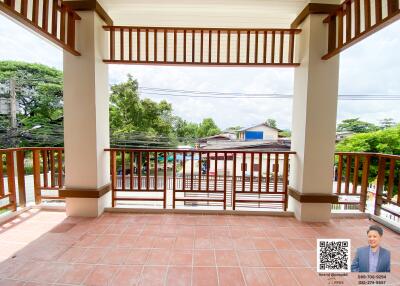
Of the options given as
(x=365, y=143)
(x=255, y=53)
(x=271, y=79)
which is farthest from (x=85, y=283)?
(x=271, y=79)

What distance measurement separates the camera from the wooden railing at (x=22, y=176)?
2857 mm

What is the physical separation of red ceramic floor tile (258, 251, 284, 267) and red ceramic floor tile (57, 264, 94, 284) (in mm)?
1585

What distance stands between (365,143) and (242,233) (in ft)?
43.0

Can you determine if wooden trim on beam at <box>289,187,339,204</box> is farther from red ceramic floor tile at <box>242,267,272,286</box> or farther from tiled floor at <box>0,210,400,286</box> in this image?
red ceramic floor tile at <box>242,267,272,286</box>

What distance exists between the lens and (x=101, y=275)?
66.2 inches

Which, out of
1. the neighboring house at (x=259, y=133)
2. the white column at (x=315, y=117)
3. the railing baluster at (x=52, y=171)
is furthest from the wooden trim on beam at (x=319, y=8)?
the neighboring house at (x=259, y=133)

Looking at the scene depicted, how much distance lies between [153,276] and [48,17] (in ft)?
9.43

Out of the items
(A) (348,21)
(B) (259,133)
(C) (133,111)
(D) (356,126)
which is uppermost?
(A) (348,21)

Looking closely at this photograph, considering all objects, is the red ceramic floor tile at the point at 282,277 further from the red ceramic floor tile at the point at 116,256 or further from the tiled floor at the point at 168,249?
the red ceramic floor tile at the point at 116,256

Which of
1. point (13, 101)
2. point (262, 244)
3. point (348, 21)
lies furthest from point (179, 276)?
point (13, 101)

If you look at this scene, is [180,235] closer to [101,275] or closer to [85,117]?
[101,275]

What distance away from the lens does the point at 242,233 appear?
2.47 meters

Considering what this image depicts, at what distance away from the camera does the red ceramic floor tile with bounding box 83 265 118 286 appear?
1.59 metres

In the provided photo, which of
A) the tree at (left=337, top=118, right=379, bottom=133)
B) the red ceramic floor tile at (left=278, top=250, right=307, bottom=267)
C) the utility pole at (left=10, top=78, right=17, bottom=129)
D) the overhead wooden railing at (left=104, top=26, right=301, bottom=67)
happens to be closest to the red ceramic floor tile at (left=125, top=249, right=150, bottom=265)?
the red ceramic floor tile at (left=278, top=250, right=307, bottom=267)
